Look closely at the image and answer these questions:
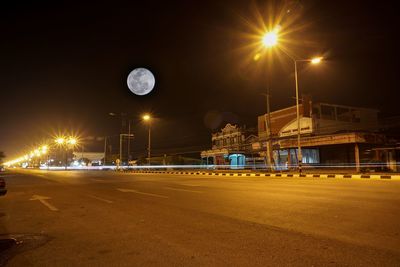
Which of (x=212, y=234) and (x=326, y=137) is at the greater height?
(x=326, y=137)

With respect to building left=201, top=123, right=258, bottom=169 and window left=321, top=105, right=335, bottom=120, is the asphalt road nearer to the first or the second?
building left=201, top=123, right=258, bottom=169

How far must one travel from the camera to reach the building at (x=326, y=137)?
30472mm

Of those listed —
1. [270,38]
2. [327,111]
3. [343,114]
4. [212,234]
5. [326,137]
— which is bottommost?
[212,234]

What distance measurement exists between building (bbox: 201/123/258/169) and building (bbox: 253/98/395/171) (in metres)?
2.91

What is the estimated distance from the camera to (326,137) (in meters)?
31.8

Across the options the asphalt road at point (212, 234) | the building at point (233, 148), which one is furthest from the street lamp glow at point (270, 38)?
the building at point (233, 148)

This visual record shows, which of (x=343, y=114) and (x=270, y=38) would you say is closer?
(x=270, y=38)

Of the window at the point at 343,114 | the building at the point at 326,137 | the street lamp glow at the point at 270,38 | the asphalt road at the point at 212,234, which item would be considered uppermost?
the street lamp glow at the point at 270,38

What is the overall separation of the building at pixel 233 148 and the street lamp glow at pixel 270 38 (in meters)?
25.1

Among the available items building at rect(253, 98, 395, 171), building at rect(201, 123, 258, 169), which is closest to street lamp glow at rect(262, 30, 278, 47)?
building at rect(253, 98, 395, 171)

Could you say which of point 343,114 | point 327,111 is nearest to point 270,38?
point 327,111

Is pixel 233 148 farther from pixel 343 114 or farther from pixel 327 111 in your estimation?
pixel 343 114

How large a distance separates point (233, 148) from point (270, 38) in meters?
29.9

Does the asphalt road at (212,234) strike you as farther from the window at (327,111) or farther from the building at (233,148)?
the window at (327,111)
